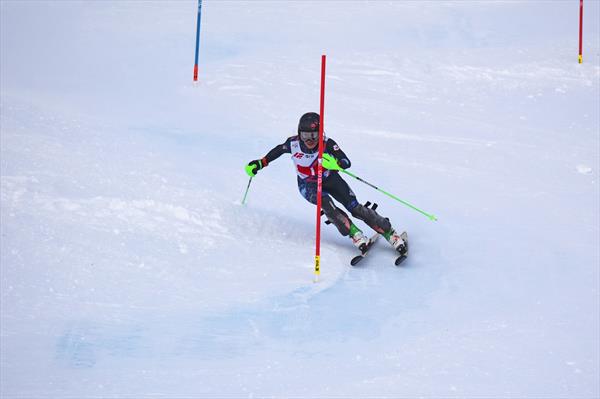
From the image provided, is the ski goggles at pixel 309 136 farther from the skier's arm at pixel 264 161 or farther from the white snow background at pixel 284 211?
the white snow background at pixel 284 211

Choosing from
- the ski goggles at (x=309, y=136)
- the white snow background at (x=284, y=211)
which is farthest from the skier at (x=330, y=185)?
the white snow background at (x=284, y=211)

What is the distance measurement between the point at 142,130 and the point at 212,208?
1920 mm

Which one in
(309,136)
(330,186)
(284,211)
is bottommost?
(284,211)

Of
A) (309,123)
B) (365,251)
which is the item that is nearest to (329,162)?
(309,123)

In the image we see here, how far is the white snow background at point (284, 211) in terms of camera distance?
5.10 metres

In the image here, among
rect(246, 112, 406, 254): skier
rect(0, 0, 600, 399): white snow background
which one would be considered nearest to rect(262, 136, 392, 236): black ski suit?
rect(246, 112, 406, 254): skier

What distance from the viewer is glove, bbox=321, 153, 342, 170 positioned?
6.30 m

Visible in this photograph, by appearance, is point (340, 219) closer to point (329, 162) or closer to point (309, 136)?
point (329, 162)

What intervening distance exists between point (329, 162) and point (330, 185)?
23 centimetres

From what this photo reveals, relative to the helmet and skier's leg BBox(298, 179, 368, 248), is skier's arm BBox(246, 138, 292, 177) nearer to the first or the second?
the helmet

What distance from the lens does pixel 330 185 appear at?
6.46 m

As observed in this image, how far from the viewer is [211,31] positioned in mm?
11453

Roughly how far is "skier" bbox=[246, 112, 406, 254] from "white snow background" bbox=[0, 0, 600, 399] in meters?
0.21

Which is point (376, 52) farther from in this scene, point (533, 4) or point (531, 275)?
point (531, 275)
